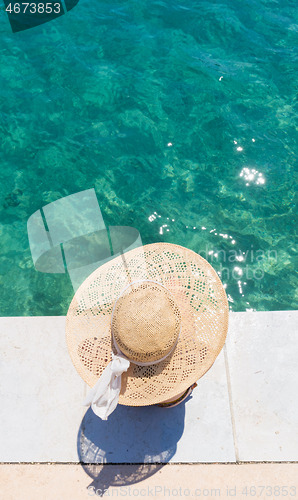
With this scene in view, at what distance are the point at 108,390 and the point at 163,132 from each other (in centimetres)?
403

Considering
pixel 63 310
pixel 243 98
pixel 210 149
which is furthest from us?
pixel 243 98

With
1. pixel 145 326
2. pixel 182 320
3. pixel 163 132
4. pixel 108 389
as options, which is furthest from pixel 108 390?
pixel 163 132

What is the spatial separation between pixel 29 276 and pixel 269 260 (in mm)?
2843

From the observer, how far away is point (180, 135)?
5.77m

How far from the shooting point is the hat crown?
2.71 metres

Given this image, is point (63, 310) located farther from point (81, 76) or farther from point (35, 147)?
point (81, 76)

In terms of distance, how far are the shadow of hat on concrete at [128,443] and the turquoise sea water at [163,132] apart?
1.50m

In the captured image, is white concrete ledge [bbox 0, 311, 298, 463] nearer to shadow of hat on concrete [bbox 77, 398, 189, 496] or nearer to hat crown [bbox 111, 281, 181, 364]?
shadow of hat on concrete [bbox 77, 398, 189, 496]

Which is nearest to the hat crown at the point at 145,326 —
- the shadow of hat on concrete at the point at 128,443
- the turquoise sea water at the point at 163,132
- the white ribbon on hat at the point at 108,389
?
the white ribbon on hat at the point at 108,389

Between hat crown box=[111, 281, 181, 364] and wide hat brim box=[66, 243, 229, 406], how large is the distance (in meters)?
0.19

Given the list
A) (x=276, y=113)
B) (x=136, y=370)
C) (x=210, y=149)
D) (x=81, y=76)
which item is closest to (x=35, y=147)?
(x=81, y=76)

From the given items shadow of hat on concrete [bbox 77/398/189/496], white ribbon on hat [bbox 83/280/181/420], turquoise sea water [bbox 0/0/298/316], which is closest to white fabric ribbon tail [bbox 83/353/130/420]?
white ribbon on hat [bbox 83/280/181/420]

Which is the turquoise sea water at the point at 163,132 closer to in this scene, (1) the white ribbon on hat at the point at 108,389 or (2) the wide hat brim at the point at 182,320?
(2) the wide hat brim at the point at 182,320

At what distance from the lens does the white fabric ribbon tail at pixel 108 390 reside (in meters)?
2.75
